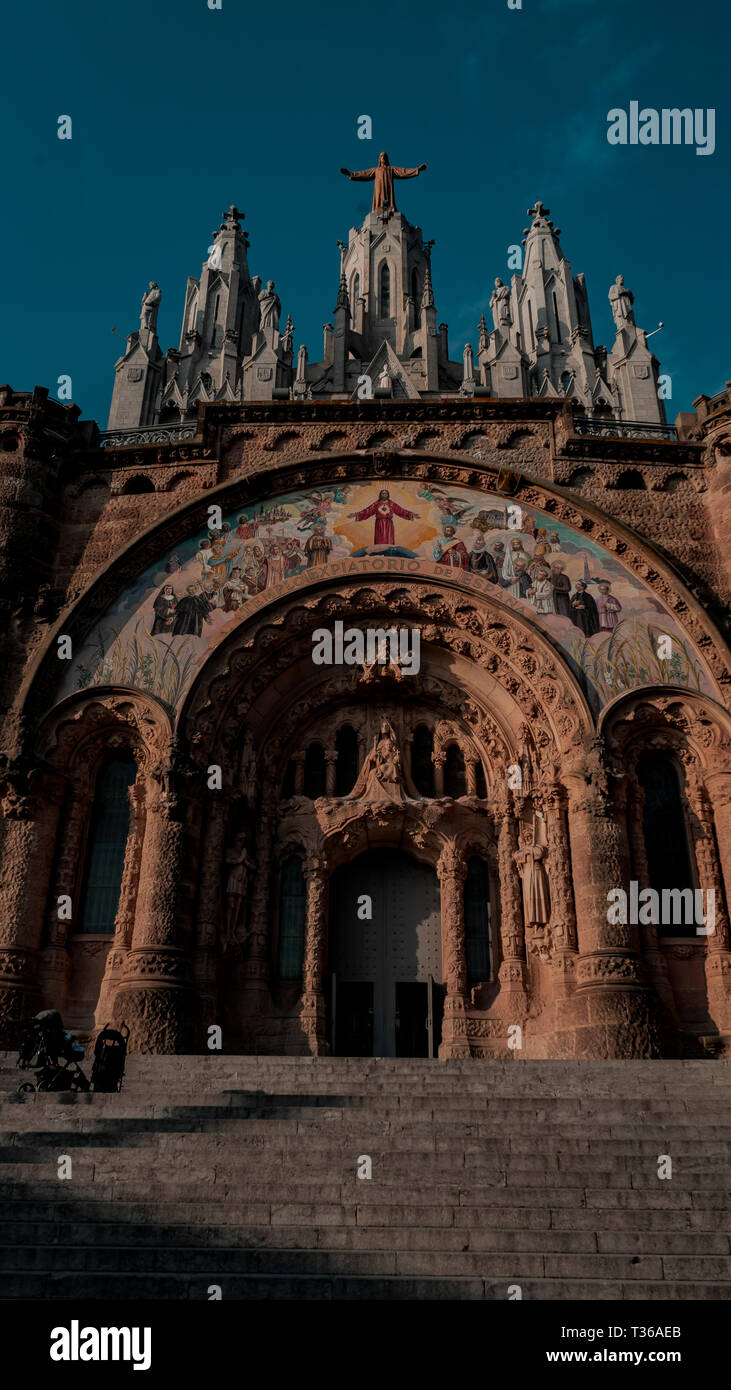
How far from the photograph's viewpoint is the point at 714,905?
51.3ft

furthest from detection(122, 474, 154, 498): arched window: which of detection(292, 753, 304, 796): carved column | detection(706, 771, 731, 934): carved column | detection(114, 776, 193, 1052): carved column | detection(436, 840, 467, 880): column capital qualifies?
detection(706, 771, 731, 934): carved column

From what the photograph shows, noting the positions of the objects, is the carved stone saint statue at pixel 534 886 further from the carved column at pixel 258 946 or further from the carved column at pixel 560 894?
the carved column at pixel 258 946

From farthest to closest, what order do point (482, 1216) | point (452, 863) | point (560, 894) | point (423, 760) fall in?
point (423, 760)
point (452, 863)
point (560, 894)
point (482, 1216)

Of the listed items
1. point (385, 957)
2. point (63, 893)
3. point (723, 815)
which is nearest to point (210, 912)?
point (63, 893)

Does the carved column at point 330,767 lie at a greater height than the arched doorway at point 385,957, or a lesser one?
greater

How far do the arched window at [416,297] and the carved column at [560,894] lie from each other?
4087 centimetres

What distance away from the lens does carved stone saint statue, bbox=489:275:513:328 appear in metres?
51.8

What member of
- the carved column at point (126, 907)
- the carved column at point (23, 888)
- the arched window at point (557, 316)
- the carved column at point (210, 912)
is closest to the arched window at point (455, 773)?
the carved column at point (210, 912)

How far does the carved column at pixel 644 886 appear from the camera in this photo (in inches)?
596

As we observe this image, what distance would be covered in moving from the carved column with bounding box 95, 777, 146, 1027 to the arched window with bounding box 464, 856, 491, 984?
227 inches

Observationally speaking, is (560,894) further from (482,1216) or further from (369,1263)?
(369,1263)

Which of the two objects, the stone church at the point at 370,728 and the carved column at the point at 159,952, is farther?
the stone church at the point at 370,728

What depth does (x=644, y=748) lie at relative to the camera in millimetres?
16766

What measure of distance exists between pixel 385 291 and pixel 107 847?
4513cm
